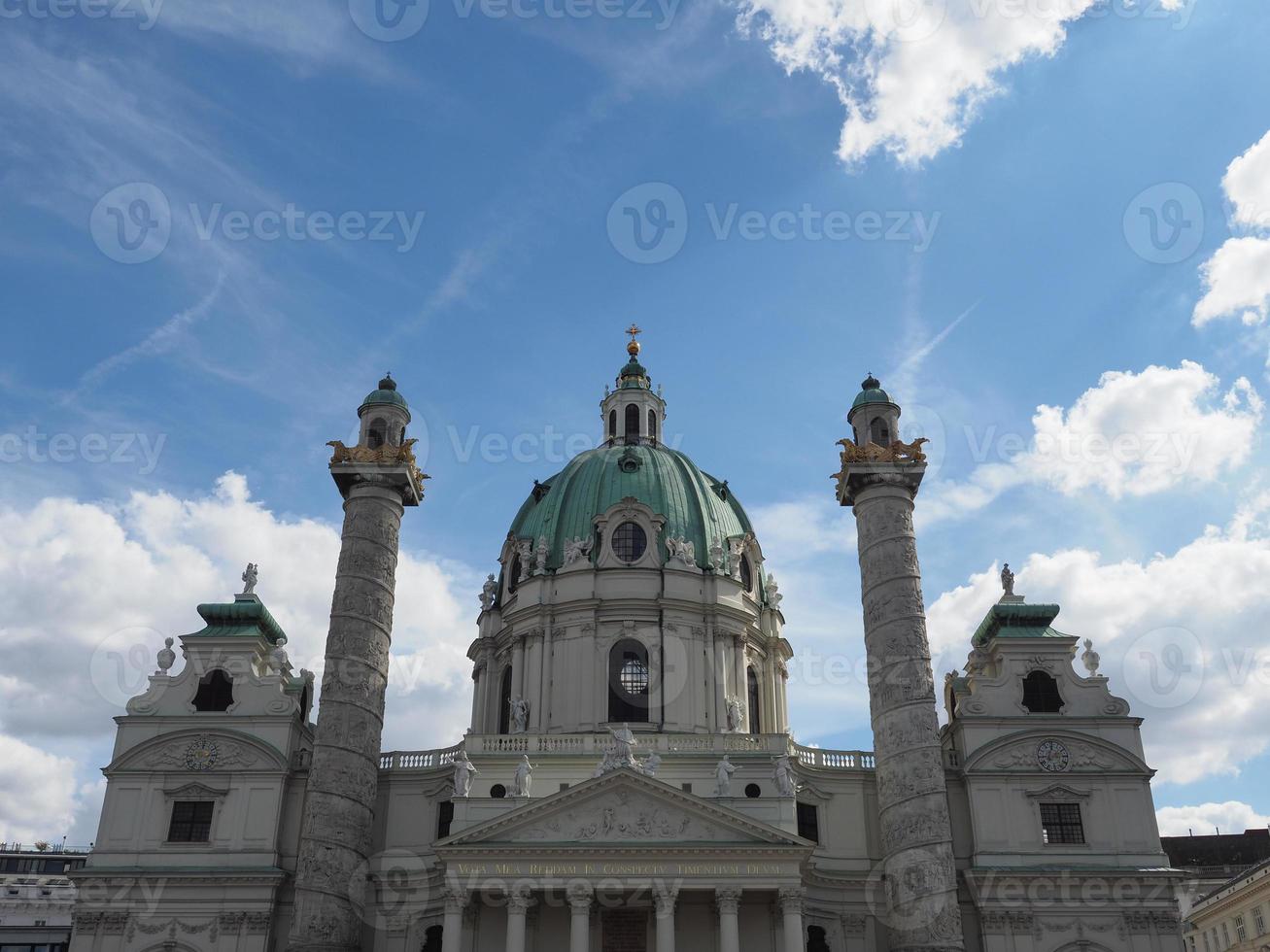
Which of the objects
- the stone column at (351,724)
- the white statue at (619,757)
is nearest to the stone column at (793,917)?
the white statue at (619,757)

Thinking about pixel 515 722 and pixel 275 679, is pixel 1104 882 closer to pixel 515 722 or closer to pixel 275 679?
pixel 515 722

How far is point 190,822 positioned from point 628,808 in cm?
1615

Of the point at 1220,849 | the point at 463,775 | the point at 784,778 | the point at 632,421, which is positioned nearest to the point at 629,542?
the point at 632,421

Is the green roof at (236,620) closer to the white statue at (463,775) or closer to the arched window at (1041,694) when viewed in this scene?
the white statue at (463,775)

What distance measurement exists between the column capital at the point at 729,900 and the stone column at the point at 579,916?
4.22 meters

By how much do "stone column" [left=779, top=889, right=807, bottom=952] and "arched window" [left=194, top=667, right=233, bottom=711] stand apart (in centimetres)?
2167

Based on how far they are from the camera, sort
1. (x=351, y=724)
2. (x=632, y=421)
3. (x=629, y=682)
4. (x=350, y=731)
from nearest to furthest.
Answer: (x=350, y=731) → (x=351, y=724) → (x=629, y=682) → (x=632, y=421)

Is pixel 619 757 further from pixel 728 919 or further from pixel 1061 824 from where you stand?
pixel 1061 824

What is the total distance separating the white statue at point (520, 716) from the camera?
1936 inches

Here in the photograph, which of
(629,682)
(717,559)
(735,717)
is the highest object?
(717,559)

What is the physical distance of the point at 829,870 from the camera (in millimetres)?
41906

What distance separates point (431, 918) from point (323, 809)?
18.8 ft

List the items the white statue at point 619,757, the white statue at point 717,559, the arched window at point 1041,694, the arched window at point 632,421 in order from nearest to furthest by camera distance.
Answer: the white statue at point 619,757 → the arched window at point 1041,694 → the white statue at point 717,559 → the arched window at point 632,421

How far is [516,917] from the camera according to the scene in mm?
37156
